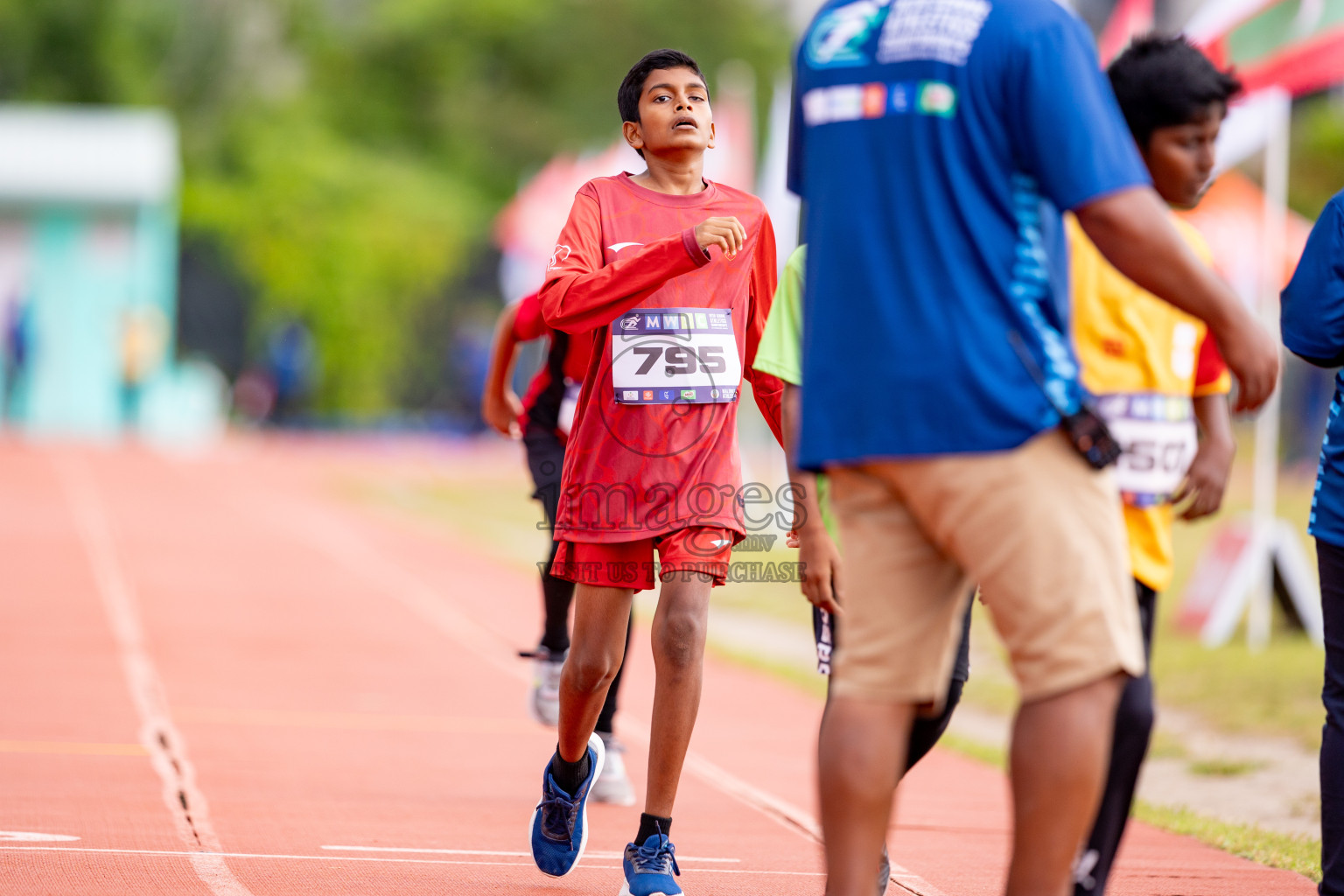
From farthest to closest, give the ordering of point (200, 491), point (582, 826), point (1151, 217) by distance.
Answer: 1. point (200, 491)
2. point (582, 826)
3. point (1151, 217)

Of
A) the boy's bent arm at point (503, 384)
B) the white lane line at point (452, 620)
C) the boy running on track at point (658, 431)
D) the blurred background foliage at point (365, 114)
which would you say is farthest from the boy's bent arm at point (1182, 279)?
the blurred background foliage at point (365, 114)

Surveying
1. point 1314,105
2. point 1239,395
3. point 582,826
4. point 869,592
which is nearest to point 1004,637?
point 869,592

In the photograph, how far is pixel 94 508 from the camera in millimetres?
Result: 16125

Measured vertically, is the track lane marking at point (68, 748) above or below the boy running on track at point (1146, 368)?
below

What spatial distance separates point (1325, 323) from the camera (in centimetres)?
369

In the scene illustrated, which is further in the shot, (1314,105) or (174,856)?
(1314,105)

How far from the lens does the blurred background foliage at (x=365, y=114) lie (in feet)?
102

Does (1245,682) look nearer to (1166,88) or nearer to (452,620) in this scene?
(452,620)

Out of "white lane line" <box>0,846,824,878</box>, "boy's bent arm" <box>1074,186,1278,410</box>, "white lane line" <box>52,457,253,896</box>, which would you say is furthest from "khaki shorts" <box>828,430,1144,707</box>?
"white lane line" <box>52,457,253,896</box>

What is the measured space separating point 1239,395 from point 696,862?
2.43m

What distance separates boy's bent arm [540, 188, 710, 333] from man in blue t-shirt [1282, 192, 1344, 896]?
133cm

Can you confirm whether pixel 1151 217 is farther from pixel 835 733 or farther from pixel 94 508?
pixel 94 508

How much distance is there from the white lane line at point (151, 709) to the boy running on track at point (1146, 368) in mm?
2102

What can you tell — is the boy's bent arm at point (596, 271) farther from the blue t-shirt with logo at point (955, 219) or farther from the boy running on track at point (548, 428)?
the boy running on track at point (548, 428)
